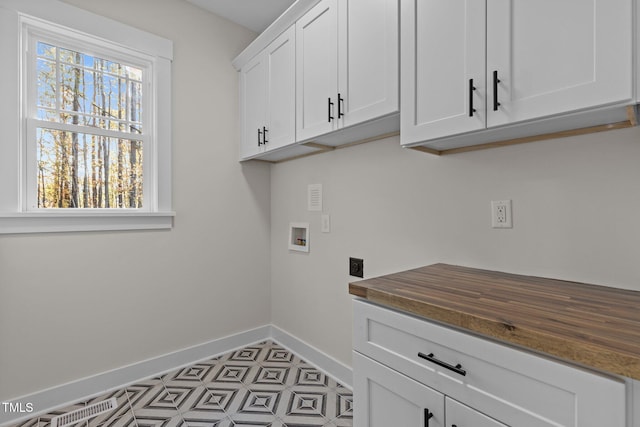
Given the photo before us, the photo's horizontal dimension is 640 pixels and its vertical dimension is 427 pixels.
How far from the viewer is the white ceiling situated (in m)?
2.34

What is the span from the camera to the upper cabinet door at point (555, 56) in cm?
84

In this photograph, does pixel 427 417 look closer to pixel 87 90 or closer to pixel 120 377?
pixel 120 377

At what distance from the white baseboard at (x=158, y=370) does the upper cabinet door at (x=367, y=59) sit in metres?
1.66

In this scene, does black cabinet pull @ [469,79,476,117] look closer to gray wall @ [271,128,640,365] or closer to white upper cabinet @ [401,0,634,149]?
white upper cabinet @ [401,0,634,149]

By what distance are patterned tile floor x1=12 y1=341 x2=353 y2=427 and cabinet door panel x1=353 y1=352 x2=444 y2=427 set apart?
2.37 feet

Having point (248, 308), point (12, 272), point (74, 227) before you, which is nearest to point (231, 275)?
point (248, 308)

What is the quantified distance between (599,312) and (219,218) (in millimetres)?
2324

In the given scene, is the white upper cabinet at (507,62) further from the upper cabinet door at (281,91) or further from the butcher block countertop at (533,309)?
the upper cabinet door at (281,91)

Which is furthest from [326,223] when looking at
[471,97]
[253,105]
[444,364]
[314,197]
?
[444,364]

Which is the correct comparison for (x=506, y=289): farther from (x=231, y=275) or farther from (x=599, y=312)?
(x=231, y=275)

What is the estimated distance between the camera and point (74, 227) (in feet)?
6.30

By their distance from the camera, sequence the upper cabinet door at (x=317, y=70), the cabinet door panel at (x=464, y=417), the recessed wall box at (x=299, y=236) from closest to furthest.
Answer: the cabinet door panel at (x=464, y=417) → the upper cabinet door at (x=317, y=70) → the recessed wall box at (x=299, y=236)

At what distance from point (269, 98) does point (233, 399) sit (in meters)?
2.00

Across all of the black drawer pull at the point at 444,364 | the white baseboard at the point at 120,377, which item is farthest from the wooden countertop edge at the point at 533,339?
the white baseboard at the point at 120,377
